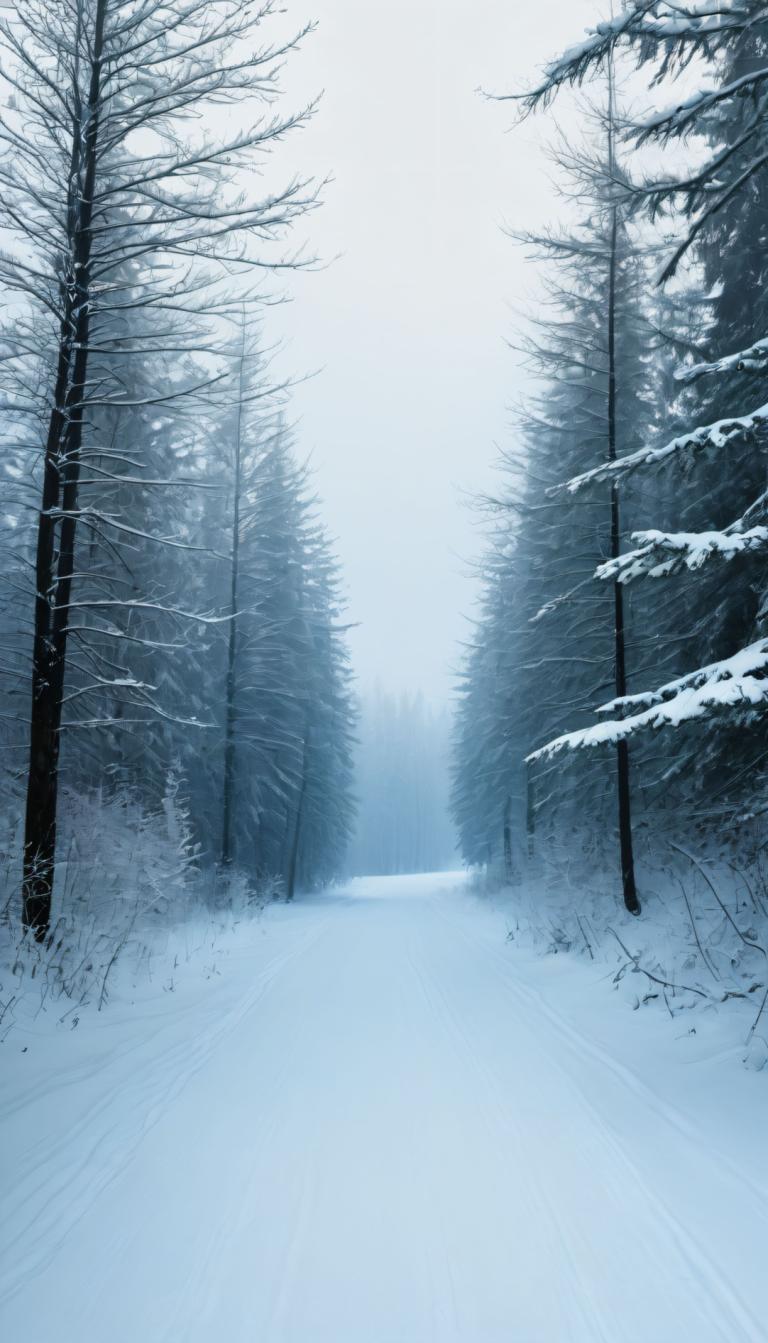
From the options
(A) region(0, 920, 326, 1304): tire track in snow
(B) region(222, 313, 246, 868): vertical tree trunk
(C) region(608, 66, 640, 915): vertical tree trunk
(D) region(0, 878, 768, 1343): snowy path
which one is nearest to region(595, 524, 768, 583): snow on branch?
(D) region(0, 878, 768, 1343): snowy path

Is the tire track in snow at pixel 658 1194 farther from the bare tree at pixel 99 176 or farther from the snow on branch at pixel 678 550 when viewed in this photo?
the bare tree at pixel 99 176

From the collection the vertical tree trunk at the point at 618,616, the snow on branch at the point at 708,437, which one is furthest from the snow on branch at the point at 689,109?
the vertical tree trunk at the point at 618,616

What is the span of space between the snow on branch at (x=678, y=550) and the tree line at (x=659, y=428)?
0.07ft

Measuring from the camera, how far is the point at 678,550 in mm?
5625

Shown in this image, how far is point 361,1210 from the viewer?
3.11 meters

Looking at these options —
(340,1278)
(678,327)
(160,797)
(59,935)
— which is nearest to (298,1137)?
(340,1278)

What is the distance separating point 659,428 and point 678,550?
342 inches

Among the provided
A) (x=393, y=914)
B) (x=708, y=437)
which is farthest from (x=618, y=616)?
(x=393, y=914)

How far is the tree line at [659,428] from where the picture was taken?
5.64 m

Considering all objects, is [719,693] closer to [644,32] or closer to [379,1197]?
[379,1197]

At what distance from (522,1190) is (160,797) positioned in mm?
13646

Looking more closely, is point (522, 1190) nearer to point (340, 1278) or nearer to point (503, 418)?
point (340, 1278)

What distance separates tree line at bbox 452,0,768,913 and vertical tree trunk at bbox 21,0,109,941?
5.18 m

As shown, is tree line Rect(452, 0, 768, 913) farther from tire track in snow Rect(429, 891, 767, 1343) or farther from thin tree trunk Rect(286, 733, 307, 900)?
thin tree trunk Rect(286, 733, 307, 900)
